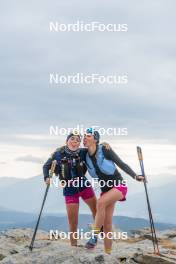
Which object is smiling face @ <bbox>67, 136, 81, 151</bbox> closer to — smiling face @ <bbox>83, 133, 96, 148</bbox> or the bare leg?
smiling face @ <bbox>83, 133, 96, 148</bbox>

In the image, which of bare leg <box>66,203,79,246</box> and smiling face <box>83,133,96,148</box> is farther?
bare leg <box>66,203,79,246</box>

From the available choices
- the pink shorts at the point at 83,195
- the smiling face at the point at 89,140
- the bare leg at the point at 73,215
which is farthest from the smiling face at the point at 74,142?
the bare leg at the point at 73,215

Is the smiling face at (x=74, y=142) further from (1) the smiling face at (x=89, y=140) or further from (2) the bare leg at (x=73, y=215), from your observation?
(2) the bare leg at (x=73, y=215)

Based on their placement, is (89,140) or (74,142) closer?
(89,140)

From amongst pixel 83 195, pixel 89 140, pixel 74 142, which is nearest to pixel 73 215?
pixel 83 195

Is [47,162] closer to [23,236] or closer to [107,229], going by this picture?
[107,229]

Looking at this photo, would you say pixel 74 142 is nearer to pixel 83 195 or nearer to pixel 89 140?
pixel 89 140

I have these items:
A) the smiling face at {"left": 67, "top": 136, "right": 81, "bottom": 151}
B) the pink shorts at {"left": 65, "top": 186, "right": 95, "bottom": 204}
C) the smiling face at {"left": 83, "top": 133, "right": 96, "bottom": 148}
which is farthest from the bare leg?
the smiling face at {"left": 83, "top": 133, "right": 96, "bottom": 148}

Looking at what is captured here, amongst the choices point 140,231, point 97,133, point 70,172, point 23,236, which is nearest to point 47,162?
point 70,172

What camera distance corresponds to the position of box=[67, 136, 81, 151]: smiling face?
16.6 metres

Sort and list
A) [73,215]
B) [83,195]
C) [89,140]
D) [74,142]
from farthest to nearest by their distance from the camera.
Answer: [73,215] < [83,195] < [74,142] < [89,140]

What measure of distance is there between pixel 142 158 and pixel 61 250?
14.3ft

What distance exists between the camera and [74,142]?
1664cm

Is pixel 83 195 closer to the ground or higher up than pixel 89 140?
closer to the ground
